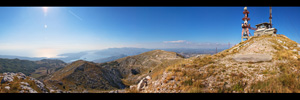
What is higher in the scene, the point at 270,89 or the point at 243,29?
the point at 243,29

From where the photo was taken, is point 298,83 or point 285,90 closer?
point 285,90

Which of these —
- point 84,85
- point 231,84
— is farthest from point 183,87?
point 84,85
